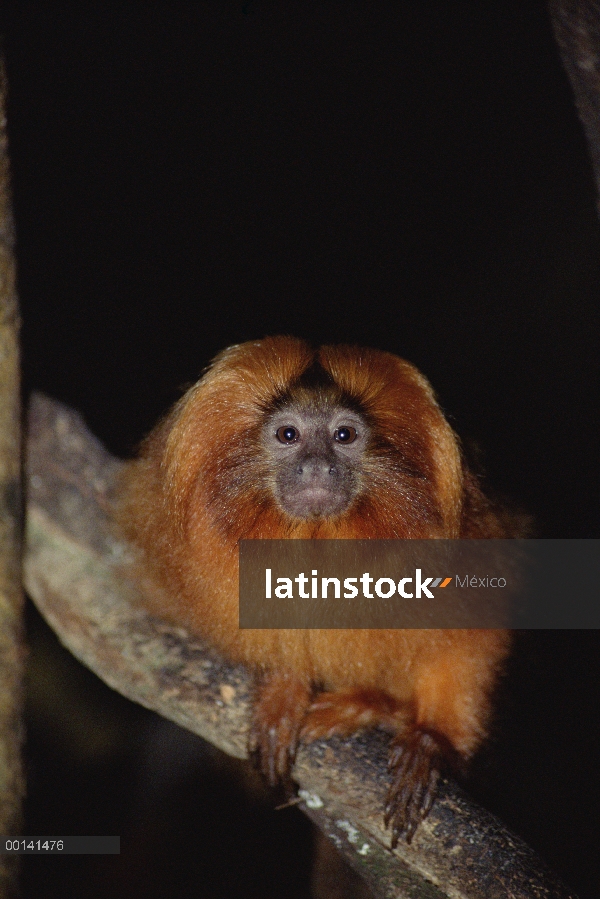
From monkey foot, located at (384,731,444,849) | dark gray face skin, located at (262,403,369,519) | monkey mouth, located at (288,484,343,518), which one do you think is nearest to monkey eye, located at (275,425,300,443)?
dark gray face skin, located at (262,403,369,519)

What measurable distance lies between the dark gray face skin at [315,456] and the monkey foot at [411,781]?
28.1 inches

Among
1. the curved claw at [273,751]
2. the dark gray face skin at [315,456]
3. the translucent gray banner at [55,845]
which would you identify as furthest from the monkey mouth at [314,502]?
the translucent gray banner at [55,845]

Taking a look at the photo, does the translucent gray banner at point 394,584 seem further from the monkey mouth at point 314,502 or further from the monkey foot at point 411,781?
the monkey foot at point 411,781

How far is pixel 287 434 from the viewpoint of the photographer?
80.4 inches

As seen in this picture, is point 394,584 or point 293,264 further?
point 293,264

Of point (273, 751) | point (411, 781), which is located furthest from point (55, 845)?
point (411, 781)

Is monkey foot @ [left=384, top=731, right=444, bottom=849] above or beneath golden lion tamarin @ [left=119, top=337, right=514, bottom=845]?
beneath

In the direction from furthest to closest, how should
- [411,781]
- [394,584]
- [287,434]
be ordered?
[394,584] → [287,434] → [411,781]

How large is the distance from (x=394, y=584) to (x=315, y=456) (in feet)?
1.61

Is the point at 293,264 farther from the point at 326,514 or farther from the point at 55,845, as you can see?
the point at 55,845

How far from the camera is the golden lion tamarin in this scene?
6.64 feet

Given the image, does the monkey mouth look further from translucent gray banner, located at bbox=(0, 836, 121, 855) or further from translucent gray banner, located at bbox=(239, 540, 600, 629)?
translucent gray banner, located at bbox=(0, 836, 121, 855)

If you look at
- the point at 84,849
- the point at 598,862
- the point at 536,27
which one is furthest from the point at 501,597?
the point at 536,27

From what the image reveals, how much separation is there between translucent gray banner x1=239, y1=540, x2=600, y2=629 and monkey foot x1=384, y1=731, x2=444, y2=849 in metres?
0.34
